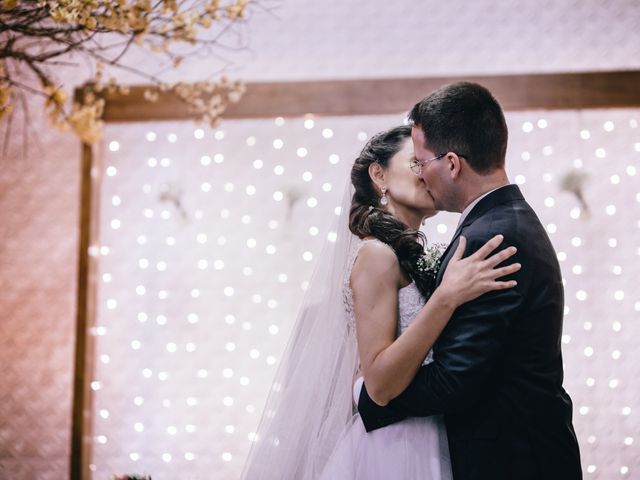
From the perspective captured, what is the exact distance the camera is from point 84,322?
11.0ft

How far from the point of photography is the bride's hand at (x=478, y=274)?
1631 mm

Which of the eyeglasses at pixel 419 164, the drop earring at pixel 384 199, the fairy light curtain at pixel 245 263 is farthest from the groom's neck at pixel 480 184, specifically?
the fairy light curtain at pixel 245 263

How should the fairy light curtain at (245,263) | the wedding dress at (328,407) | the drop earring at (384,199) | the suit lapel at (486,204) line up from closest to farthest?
the suit lapel at (486,204) → the wedding dress at (328,407) → the drop earring at (384,199) → the fairy light curtain at (245,263)

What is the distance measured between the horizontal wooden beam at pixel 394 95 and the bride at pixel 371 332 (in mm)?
1099

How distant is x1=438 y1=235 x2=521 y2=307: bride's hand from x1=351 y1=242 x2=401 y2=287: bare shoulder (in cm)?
27

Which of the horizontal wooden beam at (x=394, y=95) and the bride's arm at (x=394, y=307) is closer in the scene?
the bride's arm at (x=394, y=307)

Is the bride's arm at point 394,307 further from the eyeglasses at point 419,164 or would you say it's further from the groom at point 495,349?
the eyeglasses at point 419,164

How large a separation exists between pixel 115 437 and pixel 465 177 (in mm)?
2586

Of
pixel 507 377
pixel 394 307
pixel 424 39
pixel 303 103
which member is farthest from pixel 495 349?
pixel 424 39

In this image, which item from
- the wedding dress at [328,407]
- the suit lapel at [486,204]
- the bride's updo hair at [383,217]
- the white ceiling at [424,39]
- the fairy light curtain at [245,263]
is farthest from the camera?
the white ceiling at [424,39]

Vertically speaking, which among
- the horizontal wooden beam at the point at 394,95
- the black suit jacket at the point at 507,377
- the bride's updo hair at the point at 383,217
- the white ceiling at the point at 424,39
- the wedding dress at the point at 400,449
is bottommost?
the wedding dress at the point at 400,449

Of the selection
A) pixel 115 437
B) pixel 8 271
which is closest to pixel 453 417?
pixel 115 437

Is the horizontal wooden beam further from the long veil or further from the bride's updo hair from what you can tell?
the long veil

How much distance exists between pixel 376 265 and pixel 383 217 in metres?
0.23
